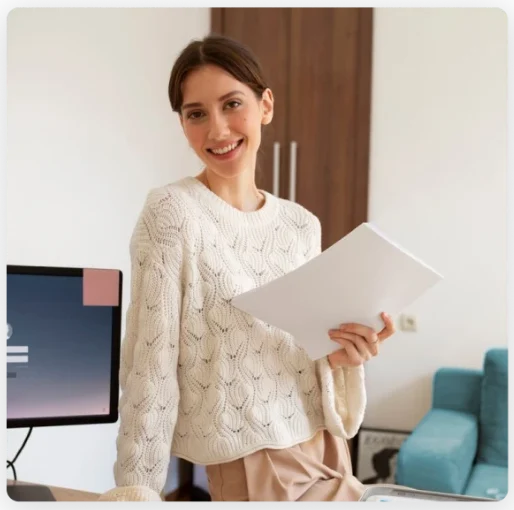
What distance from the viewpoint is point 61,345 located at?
0.98 m

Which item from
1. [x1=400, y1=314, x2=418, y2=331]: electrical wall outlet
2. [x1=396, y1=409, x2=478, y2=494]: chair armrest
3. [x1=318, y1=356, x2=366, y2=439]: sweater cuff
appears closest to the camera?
[x1=318, y1=356, x2=366, y2=439]: sweater cuff

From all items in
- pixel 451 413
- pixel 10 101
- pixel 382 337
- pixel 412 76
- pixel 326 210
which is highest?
pixel 412 76

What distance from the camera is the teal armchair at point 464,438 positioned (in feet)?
6.81

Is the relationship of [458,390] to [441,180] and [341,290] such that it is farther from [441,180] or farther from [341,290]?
[341,290]

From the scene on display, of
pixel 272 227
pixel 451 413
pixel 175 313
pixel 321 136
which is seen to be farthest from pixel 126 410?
pixel 321 136

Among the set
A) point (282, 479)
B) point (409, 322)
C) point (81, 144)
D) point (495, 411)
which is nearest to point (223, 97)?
point (282, 479)

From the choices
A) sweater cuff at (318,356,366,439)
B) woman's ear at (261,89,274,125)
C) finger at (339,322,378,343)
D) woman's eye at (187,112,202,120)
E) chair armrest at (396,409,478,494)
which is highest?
woman's ear at (261,89,274,125)

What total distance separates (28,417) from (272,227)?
1.51ft

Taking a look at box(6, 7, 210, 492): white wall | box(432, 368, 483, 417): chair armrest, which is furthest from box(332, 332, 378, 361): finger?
box(432, 368, 483, 417): chair armrest

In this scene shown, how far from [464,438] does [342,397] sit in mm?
1352

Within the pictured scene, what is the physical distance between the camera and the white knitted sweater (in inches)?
35.0

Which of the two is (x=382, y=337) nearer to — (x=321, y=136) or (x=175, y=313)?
(x=175, y=313)

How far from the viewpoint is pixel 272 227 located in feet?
3.45

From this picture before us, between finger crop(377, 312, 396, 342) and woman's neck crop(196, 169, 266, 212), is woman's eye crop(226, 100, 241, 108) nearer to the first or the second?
woman's neck crop(196, 169, 266, 212)
